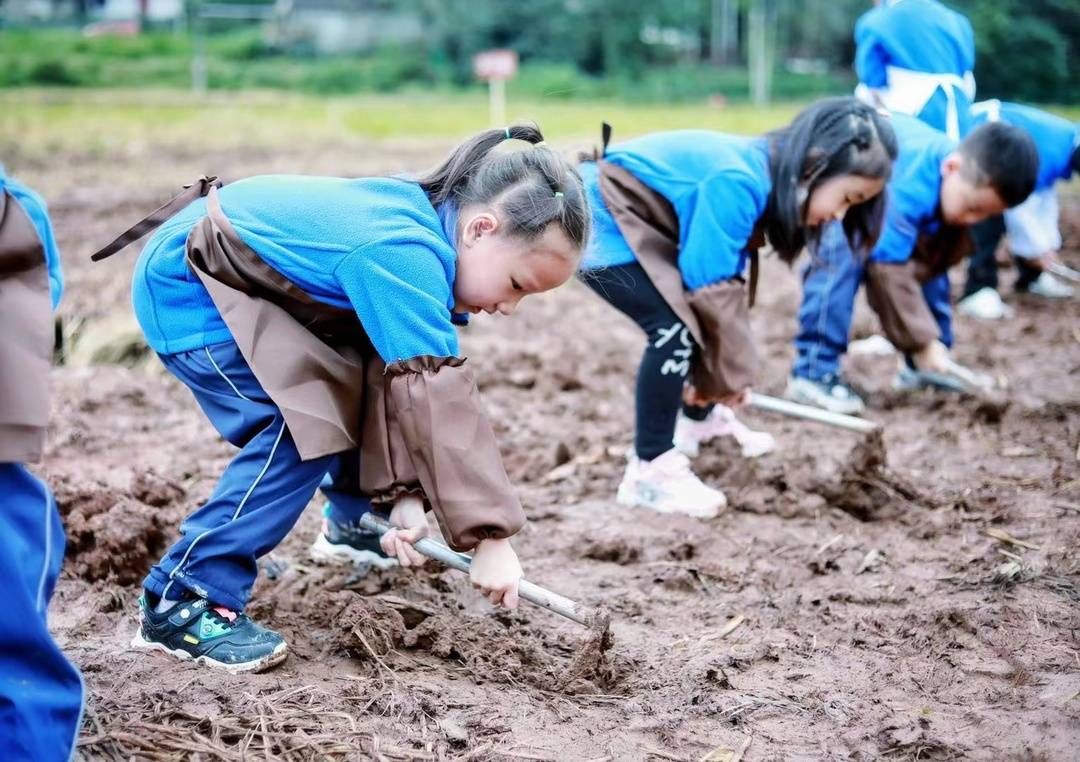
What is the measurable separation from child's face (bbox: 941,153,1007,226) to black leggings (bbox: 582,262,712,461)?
1.49 m

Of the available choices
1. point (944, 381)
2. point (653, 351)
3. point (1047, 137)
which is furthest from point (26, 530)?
point (1047, 137)

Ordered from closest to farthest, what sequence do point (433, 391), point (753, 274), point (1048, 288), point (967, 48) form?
point (433, 391) → point (753, 274) → point (967, 48) → point (1048, 288)

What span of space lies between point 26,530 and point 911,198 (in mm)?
3580

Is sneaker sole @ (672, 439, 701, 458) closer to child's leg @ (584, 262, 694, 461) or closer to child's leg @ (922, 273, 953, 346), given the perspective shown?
child's leg @ (584, 262, 694, 461)

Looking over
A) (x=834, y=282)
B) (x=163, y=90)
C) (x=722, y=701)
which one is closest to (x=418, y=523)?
(x=722, y=701)

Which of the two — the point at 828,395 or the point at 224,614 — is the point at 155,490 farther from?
the point at 828,395

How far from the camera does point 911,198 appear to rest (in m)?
4.47

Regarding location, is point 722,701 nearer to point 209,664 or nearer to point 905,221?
point 209,664

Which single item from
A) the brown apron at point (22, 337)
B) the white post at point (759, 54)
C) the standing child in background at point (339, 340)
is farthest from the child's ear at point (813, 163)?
the white post at point (759, 54)

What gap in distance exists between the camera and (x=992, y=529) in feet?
11.1

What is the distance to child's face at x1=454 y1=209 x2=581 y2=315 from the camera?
238 centimetres

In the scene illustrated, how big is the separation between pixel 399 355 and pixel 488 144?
0.54m

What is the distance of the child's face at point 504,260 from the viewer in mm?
2379

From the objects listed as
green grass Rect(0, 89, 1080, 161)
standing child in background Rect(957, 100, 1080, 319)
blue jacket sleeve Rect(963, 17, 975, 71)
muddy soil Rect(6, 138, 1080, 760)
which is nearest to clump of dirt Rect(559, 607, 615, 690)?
muddy soil Rect(6, 138, 1080, 760)
